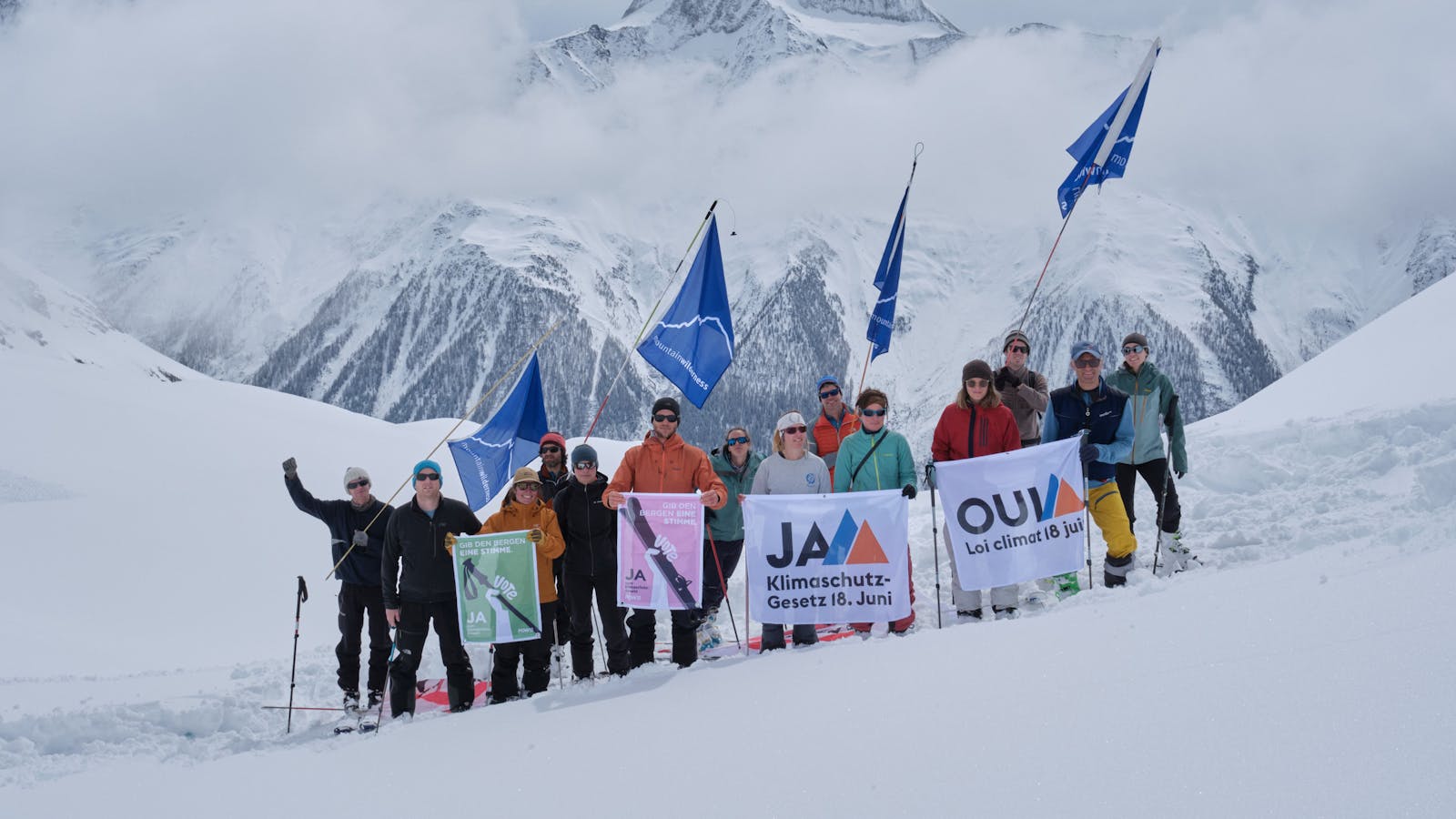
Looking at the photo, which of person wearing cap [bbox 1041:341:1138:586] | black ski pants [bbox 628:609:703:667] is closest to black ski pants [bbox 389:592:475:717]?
black ski pants [bbox 628:609:703:667]

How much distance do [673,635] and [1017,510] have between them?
9.31ft

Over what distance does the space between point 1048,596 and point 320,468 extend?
13.9 metres

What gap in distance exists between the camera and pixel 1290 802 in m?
2.35

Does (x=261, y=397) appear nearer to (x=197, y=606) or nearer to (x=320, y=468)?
(x=320, y=468)

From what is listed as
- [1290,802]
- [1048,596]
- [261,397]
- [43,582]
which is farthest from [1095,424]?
[261,397]

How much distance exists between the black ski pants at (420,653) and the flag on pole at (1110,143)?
348 inches

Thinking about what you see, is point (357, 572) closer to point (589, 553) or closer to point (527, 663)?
point (527, 663)

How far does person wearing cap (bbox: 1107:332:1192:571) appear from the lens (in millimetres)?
7238

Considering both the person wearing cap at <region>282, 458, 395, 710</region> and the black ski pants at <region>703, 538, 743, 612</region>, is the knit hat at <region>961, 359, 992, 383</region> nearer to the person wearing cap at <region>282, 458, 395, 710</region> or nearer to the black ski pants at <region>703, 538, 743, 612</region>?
the black ski pants at <region>703, 538, 743, 612</region>

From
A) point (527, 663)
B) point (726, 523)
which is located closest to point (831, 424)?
point (726, 523)

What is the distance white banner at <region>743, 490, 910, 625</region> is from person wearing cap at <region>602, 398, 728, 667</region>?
0.49 metres

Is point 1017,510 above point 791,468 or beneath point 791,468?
beneath

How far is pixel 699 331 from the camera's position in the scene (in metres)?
9.61

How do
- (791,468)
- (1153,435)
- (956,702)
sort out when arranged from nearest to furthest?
(956,702)
(791,468)
(1153,435)
